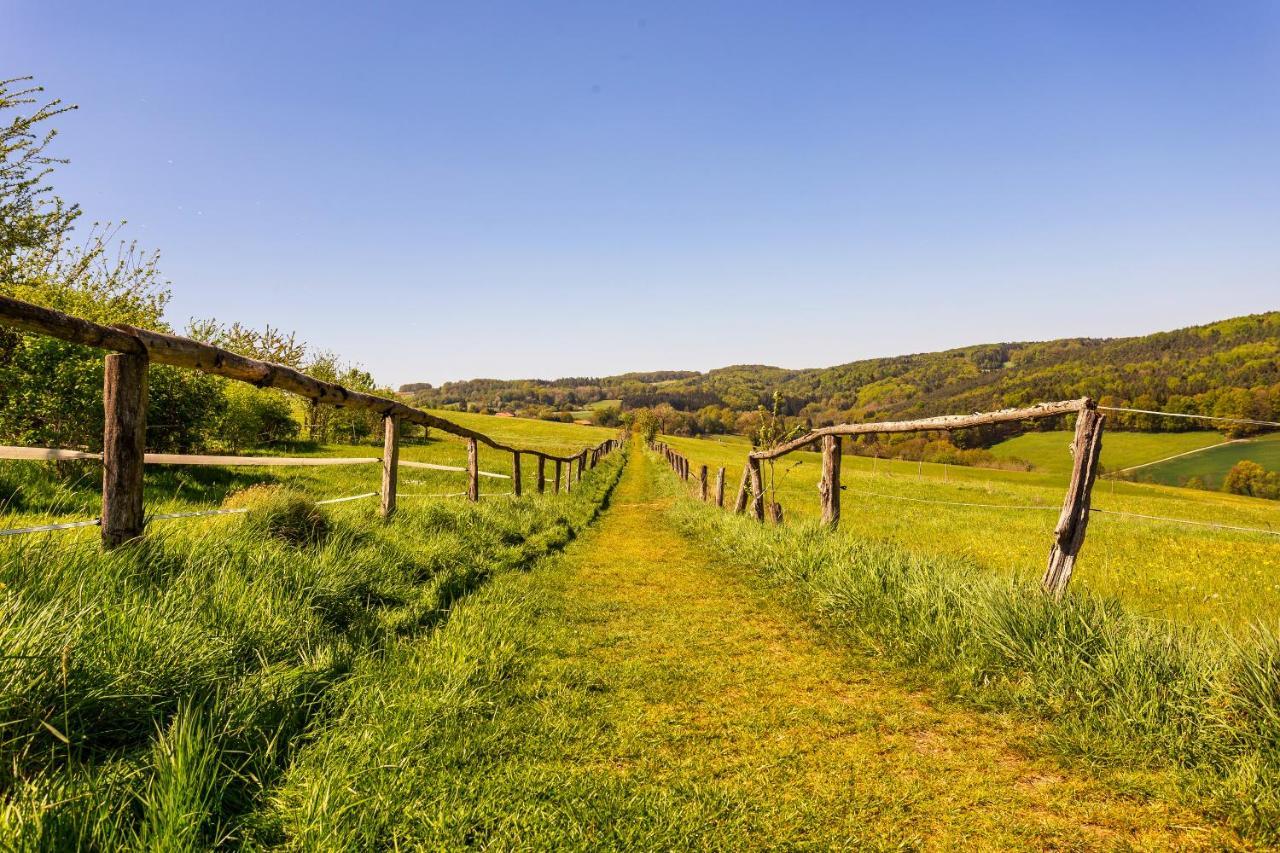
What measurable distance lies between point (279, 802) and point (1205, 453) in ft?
319

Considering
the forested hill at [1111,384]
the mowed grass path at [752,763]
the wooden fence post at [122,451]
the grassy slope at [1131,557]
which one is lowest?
the grassy slope at [1131,557]

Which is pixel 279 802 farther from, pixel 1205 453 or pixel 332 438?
pixel 1205 453

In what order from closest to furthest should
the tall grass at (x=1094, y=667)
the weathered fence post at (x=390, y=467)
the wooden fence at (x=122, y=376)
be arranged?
the tall grass at (x=1094, y=667)
the wooden fence at (x=122, y=376)
the weathered fence post at (x=390, y=467)

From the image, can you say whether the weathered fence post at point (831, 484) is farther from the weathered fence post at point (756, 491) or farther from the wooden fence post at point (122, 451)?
the wooden fence post at point (122, 451)

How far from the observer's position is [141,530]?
371 centimetres

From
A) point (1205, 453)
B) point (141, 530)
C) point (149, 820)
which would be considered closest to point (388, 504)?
point (141, 530)

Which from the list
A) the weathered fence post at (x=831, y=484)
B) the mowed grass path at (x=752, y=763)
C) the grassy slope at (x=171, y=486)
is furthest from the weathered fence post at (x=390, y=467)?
the weathered fence post at (x=831, y=484)

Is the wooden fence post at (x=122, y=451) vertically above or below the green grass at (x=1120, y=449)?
above

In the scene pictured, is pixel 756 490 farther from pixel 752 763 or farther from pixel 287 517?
pixel 752 763

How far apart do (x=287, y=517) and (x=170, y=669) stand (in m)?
2.90

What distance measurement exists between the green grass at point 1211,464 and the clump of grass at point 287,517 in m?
83.0

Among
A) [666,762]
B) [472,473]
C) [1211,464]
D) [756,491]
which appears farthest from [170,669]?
[1211,464]

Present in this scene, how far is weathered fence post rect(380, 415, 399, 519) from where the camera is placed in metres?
7.24

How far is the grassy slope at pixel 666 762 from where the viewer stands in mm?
2264
